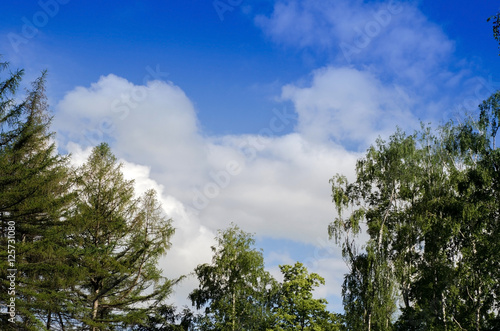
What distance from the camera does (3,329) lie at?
658 inches

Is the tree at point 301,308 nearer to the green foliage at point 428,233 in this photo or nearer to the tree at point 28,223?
the green foliage at point 428,233

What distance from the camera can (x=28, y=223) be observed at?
1853 cm

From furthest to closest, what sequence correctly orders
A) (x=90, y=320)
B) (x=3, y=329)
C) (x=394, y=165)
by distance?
(x=394, y=165)
(x=90, y=320)
(x=3, y=329)

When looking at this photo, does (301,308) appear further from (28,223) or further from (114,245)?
(28,223)

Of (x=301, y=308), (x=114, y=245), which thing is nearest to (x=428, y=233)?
(x=301, y=308)

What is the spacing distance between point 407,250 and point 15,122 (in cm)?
2332

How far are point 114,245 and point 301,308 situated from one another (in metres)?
16.0

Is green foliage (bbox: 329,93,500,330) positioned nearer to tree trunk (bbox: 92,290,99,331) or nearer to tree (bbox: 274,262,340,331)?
tree (bbox: 274,262,340,331)

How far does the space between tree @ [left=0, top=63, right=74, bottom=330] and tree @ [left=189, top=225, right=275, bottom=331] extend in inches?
496

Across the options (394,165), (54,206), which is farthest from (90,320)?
(394,165)

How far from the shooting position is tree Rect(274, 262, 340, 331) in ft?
106

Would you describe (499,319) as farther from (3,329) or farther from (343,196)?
(3,329)

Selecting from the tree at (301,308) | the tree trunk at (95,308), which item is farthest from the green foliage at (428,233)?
the tree trunk at (95,308)

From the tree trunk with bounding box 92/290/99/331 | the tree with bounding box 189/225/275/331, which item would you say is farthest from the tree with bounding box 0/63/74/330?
the tree with bounding box 189/225/275/331
